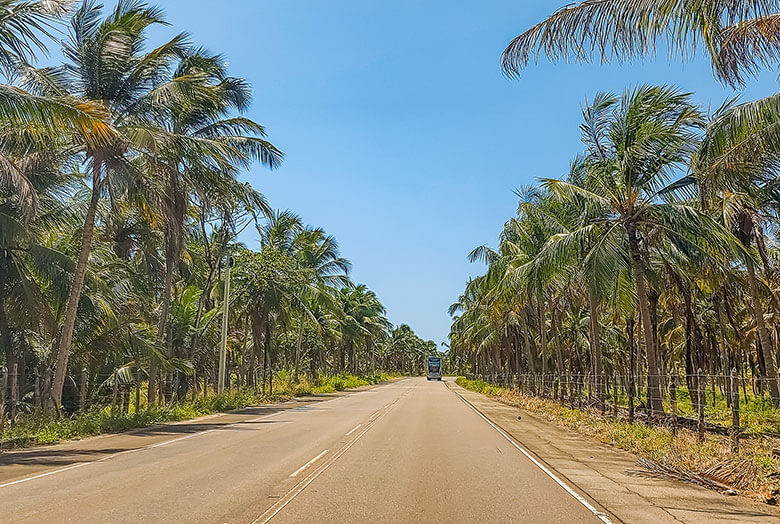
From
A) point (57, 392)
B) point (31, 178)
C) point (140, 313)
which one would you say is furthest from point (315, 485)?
point (140, 313)

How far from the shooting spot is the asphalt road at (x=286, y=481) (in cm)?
744

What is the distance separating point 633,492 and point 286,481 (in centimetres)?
505

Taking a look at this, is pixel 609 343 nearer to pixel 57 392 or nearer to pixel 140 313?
pixel 140 313

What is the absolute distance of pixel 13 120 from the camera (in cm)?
1225

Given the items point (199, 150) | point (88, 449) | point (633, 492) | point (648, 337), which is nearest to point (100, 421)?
point (88, 449)

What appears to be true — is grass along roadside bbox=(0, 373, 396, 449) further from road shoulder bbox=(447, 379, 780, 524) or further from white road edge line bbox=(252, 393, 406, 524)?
road shoulder bbox=(447, 379, 780, 524)

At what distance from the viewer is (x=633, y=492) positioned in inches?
364

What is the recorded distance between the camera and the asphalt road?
293 inches

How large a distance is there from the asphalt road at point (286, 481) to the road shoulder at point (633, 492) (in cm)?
44

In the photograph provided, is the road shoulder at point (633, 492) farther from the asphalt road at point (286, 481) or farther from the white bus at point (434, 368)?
the white bus at point (434, 368)

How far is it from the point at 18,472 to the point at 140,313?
20.0 metres

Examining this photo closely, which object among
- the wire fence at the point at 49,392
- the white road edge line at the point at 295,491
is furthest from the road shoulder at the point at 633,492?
the wire fence at the point at 49,392

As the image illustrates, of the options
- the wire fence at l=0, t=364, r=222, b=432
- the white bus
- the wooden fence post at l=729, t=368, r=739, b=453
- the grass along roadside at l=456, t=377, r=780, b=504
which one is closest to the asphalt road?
the grass along roadside at l=456, t=377, r=780, b=504

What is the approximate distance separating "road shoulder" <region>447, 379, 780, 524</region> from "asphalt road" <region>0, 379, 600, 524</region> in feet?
1.45
